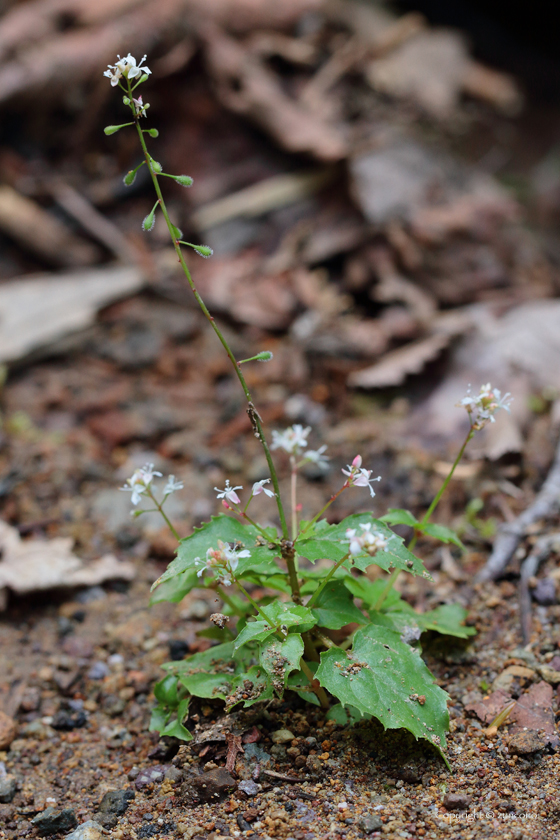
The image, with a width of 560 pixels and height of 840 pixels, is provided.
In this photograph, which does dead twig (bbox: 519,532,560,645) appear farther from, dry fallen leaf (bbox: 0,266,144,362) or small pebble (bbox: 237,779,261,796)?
dry fallen leaf (bbox: 0,266,144,362)

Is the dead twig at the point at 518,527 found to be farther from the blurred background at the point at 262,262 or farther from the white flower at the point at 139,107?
the white flower at the point at 139,107

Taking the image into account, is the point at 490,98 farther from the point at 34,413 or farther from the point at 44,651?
the point at 44,651

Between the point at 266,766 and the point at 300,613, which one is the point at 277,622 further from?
the point at 266,766

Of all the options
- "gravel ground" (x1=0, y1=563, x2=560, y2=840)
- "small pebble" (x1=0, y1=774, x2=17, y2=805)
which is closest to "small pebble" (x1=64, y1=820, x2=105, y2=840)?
"gravel ground" (x1=0, y1=563, x2=560, y2=840)

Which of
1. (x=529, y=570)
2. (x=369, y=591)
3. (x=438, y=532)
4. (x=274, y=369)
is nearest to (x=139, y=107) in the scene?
(x=438, y=532)

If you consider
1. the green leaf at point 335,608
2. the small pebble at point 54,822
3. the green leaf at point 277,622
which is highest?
the green leaf at point 277,622

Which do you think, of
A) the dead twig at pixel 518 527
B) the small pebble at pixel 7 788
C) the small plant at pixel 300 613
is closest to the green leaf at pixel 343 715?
the small plant at pixel 300 613

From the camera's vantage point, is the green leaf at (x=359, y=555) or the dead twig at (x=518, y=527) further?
the dead twig at (x=518, y=527)

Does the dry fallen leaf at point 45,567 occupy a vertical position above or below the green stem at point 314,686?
below

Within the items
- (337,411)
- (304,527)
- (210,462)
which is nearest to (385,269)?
(337,411)
